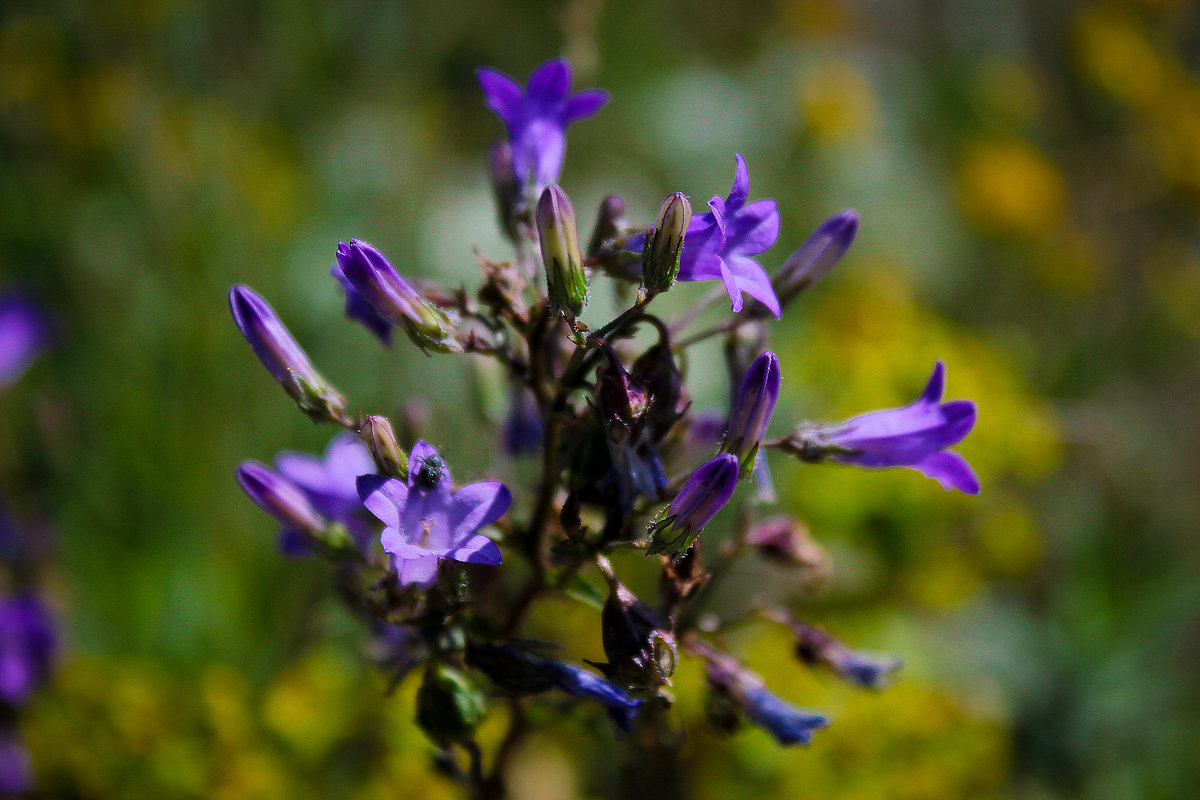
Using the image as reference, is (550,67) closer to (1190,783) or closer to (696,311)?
(696,311)

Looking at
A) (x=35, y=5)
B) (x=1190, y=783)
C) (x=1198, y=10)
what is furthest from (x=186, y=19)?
(x=1198, y=10)

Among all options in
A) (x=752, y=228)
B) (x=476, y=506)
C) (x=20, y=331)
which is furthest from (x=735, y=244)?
(x=20, y=331)

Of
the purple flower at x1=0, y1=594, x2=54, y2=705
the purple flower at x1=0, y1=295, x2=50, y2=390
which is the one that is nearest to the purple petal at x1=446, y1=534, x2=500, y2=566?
the purple flower at x1=0, y1=594, x2=54, y2=705

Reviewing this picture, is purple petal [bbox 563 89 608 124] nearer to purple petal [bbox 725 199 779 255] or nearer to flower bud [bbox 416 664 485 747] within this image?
purple petal [bbox 725 199 779 255]

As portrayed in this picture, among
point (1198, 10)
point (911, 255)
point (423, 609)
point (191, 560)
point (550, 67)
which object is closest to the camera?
point (423, 609)

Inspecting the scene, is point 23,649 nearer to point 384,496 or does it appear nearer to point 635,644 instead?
point 384,496

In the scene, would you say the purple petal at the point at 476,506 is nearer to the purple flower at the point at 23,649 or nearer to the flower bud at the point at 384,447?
the flower bud at the point at 384,447

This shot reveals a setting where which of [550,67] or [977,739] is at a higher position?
[550,67]
